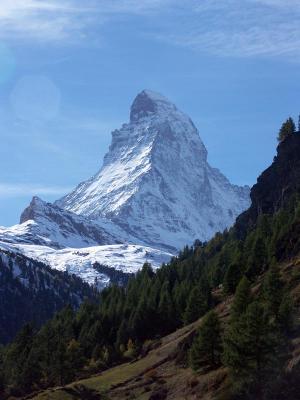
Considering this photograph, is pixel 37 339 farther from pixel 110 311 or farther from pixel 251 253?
pixel 251 253

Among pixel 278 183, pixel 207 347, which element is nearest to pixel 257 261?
pixel 207 347

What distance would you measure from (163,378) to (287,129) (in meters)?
127

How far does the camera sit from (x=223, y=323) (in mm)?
88875

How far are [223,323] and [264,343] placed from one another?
25279 mm

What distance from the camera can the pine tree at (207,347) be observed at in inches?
3031

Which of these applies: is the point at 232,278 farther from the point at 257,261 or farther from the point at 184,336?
the point at 184,336

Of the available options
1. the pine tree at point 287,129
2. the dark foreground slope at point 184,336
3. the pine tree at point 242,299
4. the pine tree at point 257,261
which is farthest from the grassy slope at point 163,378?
the pine tree at point 287,129

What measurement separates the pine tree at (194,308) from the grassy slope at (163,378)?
15.0ft

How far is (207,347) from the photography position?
253 ft

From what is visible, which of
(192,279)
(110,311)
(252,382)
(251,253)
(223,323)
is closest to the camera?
(252,382)

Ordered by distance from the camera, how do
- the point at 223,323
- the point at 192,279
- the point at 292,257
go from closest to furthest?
the point at 223,323 → the point at 292,257 → the point at 192,279

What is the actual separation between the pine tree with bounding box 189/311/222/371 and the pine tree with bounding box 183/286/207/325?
99.0 ft

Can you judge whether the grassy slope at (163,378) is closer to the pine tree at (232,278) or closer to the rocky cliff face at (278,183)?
the pine tree at (232,278)

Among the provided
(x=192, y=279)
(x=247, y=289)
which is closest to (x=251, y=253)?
(x=192, y=279)
